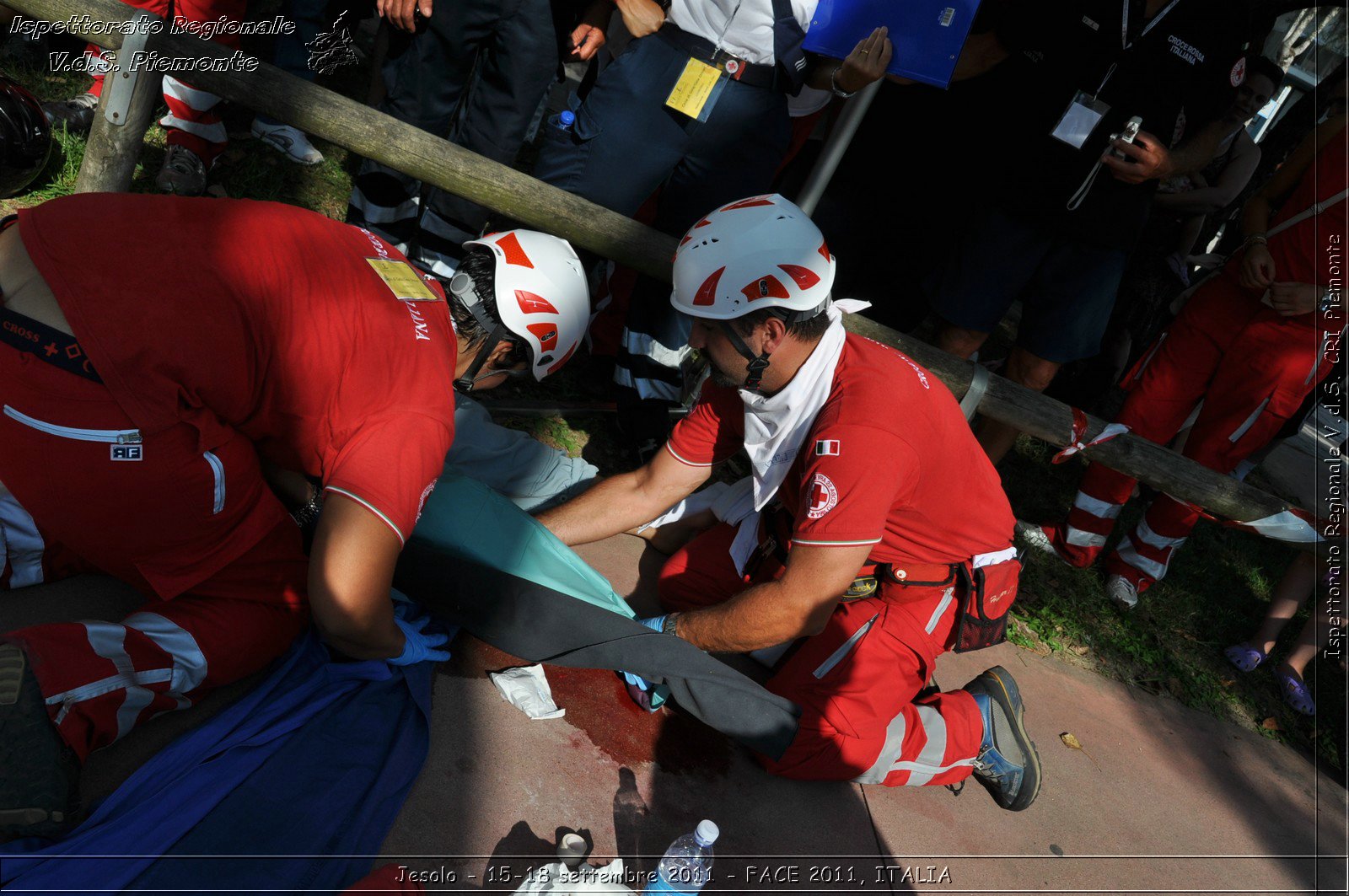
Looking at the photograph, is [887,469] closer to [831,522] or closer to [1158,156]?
[831,522]

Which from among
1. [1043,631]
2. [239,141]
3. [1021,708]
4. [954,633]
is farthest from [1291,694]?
[239,141]

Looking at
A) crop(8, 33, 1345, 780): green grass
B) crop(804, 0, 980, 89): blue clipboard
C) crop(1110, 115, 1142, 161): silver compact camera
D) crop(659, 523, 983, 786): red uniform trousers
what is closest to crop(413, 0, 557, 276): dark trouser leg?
crop(8, 33, 1345, 780): green grass

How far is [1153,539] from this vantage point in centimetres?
464

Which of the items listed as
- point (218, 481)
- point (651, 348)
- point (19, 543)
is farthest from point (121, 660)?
point (651, 348)

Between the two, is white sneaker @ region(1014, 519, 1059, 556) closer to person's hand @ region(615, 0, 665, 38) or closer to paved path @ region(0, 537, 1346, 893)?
paved path @ region(0, 537, 1346, 893)

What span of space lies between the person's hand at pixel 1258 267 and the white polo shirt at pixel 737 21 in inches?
88.8

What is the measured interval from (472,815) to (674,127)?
2.58 meters

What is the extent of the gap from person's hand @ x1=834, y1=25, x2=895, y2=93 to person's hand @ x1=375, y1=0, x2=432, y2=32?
1703mm

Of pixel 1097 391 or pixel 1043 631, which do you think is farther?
pixel 1097 391

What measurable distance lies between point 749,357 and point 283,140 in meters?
3.47

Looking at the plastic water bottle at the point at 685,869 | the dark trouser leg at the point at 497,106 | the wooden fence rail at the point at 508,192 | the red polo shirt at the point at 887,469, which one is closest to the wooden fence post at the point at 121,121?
the wooden fence rail at the point at 508,192

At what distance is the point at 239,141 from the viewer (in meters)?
4.98

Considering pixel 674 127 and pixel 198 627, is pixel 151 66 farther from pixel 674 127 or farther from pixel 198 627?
pixel 198 627

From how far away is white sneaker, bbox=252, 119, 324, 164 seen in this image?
16.4ft
